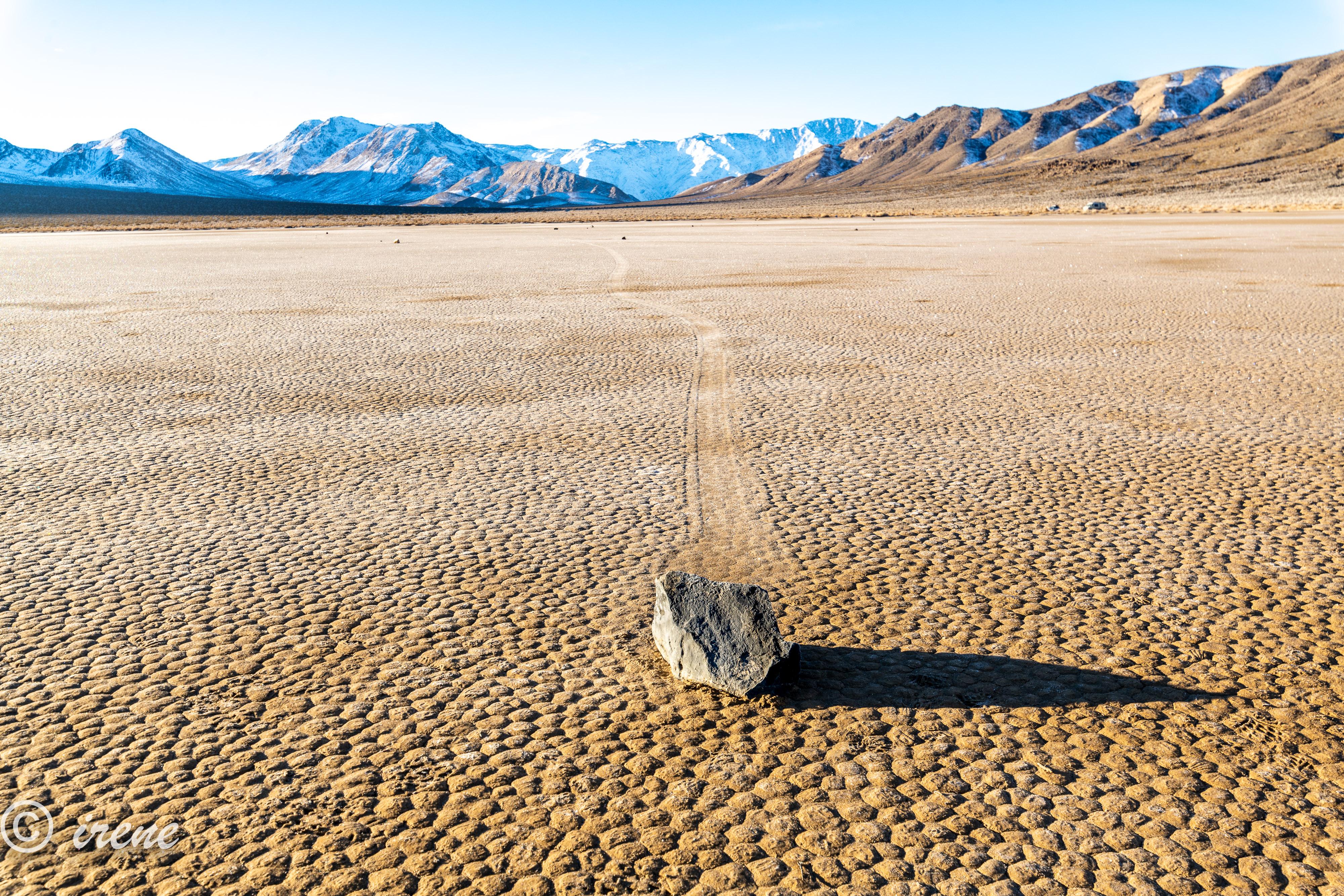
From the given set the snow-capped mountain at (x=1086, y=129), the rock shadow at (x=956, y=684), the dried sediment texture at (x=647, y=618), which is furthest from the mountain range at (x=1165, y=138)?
the rock shadow at (x=956, y=684)

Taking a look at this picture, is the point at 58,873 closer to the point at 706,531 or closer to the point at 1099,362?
the point at 706,531

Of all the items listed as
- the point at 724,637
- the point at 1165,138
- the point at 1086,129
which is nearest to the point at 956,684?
the point at 724,637

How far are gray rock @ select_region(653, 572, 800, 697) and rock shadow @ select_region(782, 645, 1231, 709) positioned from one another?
0.38 feet

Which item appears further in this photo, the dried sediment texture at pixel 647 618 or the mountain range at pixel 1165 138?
the mountain range at pixel 1165 138

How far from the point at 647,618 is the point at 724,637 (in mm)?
557

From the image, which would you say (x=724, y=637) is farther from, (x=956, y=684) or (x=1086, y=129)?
(x=1086, y=129)

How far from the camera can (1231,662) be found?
10.3 ft

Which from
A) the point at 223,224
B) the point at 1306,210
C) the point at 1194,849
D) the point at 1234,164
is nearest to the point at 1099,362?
the point at 1194,849

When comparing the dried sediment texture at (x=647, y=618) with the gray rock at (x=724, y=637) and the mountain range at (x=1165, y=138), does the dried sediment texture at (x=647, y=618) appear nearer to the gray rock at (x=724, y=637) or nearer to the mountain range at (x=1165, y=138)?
the gray rock at (x=724, y=637)

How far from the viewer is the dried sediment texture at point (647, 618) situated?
2324mm

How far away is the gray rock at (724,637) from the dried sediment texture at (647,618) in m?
0.09

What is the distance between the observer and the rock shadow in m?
2.94

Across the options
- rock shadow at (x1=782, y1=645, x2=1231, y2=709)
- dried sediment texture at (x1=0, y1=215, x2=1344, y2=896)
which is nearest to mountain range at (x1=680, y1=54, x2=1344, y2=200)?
dried sediment texture at (x1=0, y1=215, x2=1344, y2=896)

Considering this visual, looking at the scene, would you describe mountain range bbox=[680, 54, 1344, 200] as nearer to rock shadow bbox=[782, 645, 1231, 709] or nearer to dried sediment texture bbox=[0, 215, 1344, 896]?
dried sediment texture bbox=[0, 215, 1344, 896]
